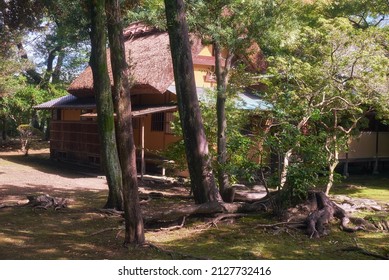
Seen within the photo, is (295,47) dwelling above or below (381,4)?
below

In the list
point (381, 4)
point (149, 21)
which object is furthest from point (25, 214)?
point (381, 4)

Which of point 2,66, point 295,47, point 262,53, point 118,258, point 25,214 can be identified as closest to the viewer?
point 118,258

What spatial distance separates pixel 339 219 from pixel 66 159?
16.4 metres

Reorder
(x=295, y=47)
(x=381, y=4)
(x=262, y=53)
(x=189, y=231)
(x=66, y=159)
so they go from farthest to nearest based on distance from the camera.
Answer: (x=66, y=159)
(x=262, y=53)
(x=381, y=4)
(x=295, y=47)
(x=189, y=231)

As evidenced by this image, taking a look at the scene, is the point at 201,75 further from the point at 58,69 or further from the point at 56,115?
the point at 58,69

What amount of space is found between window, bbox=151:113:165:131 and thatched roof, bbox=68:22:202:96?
125 centimetres

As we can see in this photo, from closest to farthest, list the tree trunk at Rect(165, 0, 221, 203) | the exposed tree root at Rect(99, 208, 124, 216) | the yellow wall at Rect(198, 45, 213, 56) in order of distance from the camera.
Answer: the tree trunk at Rect(165, 0, 221, 203) → the exposed tree root at Rect(99, 208, 124, 216) → the yellow wall at Rect(198, 45, 213, 56)

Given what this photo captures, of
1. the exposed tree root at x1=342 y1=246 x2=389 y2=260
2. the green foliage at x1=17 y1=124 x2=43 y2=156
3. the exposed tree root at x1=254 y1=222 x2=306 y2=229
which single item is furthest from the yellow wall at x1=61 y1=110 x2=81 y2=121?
the exposed tree root at x1=342 y1=246 x2=389 y2=260

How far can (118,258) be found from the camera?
6.61 meters

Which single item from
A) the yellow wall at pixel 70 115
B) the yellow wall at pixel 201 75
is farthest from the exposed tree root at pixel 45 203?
the yellow wall at pixel 70 115

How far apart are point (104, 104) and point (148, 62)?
7.97 m

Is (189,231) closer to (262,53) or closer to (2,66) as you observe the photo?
(262,53)

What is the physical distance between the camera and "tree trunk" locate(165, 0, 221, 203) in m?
9.55

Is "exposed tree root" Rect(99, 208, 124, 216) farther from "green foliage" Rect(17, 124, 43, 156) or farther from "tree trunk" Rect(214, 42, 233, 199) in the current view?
"green foliage" Rect(17, 124, 43, 156)
